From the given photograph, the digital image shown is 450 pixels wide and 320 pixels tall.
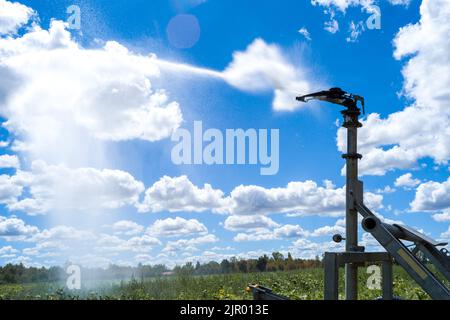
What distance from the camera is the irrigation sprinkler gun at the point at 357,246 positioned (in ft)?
16.4

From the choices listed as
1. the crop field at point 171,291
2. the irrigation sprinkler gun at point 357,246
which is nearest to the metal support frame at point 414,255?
the irrigation sprinkler gun at point 357,246

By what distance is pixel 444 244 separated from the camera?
561 centimetres

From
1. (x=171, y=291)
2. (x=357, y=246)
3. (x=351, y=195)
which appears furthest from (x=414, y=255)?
(x=171, y=291)

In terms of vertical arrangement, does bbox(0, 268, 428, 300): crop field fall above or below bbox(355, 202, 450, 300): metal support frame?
below

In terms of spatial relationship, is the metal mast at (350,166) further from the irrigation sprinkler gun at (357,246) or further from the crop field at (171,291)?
the crop field at (171,291)

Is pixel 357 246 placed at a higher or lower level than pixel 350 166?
lower

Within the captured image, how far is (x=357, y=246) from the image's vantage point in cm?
547

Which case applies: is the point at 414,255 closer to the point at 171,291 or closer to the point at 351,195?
the point at 351,195

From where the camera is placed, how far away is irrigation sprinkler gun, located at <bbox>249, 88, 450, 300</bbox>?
16.4 ft

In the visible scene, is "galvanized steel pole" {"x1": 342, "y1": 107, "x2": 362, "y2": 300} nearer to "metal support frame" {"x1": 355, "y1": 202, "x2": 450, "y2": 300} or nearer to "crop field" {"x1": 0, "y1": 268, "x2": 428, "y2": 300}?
"metal support frame" {"x1": 355, "y1": 202, "x2": 450, "y2": 300}

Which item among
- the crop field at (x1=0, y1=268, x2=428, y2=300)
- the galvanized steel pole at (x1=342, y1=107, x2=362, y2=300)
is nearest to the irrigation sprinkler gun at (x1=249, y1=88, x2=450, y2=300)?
the galvanized steel pole at (x1=342, y1=107, x2=362, y2=300)
